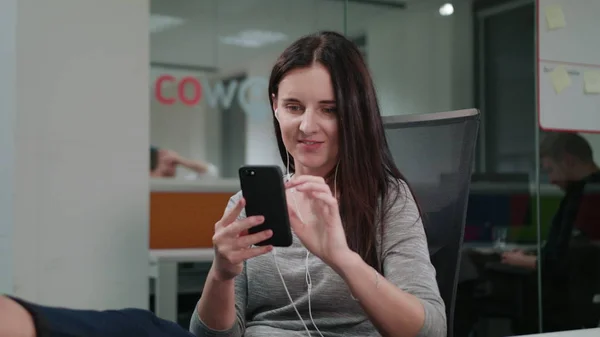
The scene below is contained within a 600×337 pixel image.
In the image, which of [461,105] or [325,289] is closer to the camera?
[325,289]

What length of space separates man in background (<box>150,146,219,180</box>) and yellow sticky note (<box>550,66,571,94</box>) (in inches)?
68.1

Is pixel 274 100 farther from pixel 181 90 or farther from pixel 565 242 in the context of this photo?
pixel 181 90

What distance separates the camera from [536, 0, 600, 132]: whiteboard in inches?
120

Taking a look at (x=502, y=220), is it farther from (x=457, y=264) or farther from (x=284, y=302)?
(x=284, y=302)

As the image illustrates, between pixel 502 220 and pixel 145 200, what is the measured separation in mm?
1779

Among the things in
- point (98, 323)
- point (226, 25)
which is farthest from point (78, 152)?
point (226, 25)

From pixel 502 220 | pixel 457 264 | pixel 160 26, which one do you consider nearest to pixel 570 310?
pixel 502 220

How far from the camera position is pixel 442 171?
151 cm

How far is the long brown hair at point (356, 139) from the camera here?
1.29 m

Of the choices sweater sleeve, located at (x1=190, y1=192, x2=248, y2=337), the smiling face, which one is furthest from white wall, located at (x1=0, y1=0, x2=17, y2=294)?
the smiling face

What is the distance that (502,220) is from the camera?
3.21 metres

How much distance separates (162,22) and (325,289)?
2.88m

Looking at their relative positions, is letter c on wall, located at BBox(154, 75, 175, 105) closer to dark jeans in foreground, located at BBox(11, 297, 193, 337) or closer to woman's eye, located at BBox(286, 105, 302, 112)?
woman's eye, located at BBox(286, 105, 302, 112)

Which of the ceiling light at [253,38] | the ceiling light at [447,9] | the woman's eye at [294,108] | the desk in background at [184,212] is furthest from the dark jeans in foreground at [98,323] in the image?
the ceiling light at [253,38]
